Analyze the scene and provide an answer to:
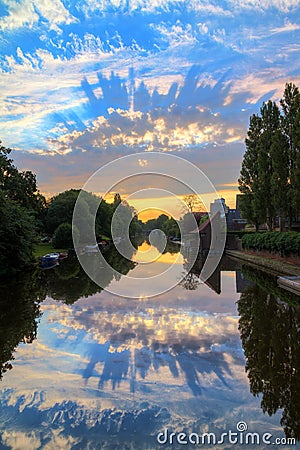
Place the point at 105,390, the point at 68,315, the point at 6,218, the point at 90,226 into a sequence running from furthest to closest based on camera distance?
the point at 90,226 → the point at 6,218 → the point at 68,315 → the point at 105,390

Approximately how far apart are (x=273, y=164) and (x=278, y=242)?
8255 millimetres

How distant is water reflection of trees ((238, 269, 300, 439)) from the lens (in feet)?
21.4

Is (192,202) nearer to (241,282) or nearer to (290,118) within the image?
(290,118)

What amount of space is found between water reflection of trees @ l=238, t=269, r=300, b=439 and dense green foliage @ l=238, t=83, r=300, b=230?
48.3ft

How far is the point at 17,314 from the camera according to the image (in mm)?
14070

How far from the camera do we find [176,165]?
75.4 ft

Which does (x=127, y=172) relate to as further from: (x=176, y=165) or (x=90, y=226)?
(x=90, y=226)

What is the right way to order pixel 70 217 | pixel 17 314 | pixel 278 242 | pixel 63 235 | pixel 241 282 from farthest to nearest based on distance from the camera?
pixel 70 217 → pixel 63 235 → pixel 278 242 → pixel 241 282 → pixel 17 314

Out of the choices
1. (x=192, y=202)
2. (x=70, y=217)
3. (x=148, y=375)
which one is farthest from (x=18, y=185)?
(x=192, y=202)

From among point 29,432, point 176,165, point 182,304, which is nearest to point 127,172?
point 176,165

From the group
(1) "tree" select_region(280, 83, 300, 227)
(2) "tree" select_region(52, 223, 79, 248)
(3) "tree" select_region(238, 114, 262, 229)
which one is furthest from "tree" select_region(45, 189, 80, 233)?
(1) "tree" select_region(280, 83, 300, 227)

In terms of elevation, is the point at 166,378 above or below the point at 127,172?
below

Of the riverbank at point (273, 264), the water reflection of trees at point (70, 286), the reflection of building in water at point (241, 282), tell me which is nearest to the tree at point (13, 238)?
the water reflection of trees at point (70, 286)

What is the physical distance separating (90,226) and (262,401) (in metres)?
58.7
